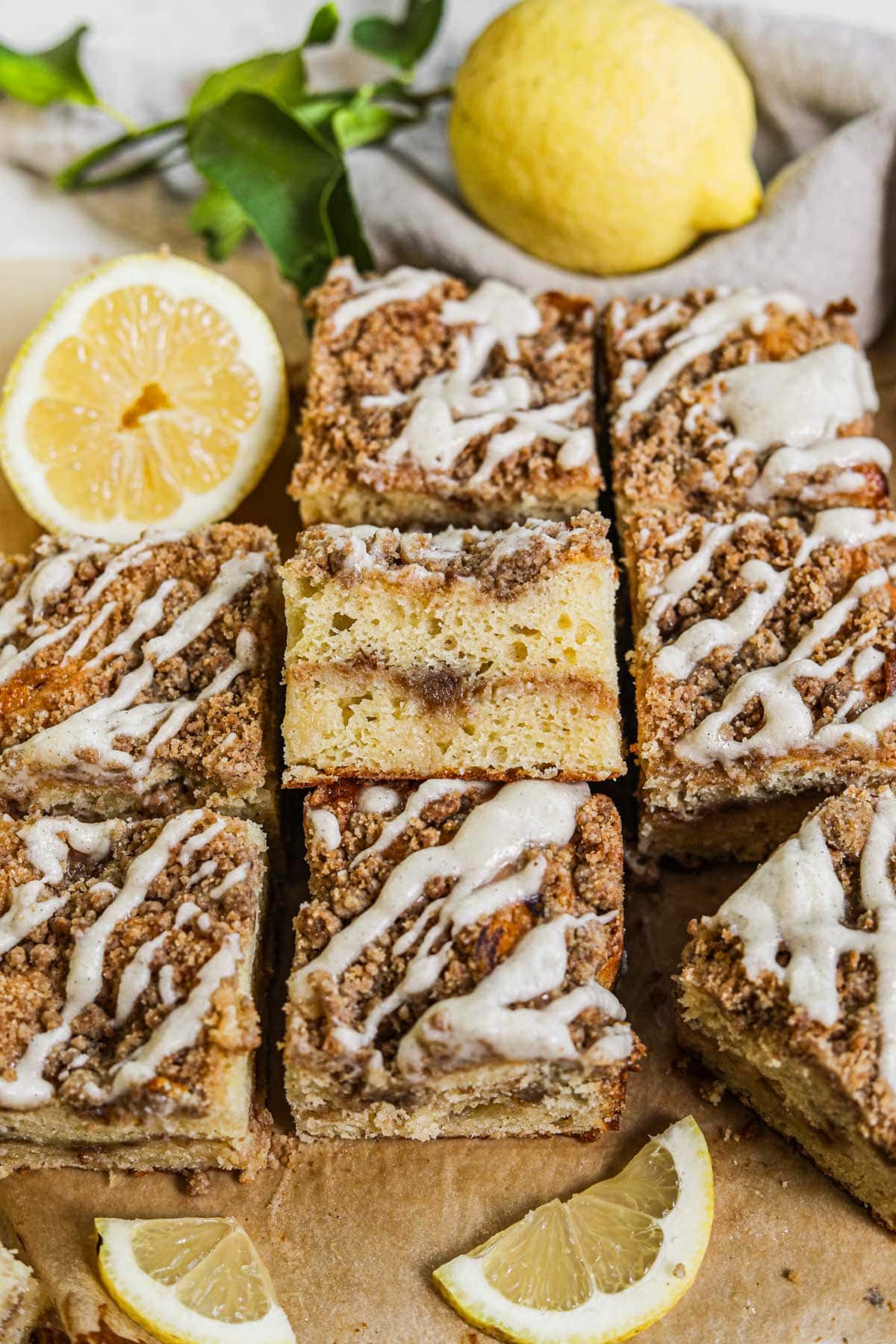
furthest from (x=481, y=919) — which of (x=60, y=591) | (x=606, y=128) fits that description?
(x=606, y=128)

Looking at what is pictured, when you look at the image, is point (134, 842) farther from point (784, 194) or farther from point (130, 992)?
point (784, 194)

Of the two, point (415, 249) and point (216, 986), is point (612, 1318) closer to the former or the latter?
point (216, 986)

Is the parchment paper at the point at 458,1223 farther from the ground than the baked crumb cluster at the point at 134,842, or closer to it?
closer to it

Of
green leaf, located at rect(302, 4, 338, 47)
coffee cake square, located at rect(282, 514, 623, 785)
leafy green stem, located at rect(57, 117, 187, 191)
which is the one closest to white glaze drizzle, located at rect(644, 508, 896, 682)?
coffee cake square, located at rect(282, 514, 623, 785)

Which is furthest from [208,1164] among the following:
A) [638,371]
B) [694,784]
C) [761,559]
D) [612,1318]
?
[638,371]

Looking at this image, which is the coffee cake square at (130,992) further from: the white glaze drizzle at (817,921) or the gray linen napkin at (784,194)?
the gray linen napkin at (784,194)

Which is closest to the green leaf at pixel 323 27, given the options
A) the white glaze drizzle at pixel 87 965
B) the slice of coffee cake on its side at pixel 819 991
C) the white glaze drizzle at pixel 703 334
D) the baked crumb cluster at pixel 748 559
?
the baked crumb cluster at pixel 748 559
